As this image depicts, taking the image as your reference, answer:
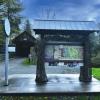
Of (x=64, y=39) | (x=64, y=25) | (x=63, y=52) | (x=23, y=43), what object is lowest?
(x=63, y=52)

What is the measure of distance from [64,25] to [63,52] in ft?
3.55

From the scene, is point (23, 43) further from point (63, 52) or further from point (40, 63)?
point (40, 63)

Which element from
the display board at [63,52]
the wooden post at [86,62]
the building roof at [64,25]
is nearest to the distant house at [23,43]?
the building roof at [64,25]

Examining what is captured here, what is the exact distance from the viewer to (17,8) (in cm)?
4238

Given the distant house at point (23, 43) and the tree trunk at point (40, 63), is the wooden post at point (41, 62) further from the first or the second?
the distant house at point (23, 43)

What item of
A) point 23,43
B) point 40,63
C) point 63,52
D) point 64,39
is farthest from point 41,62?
point 23,43

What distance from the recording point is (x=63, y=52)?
13273 mm

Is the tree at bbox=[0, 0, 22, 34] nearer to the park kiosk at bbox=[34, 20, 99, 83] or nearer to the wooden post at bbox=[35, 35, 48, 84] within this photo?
the park kiosk at bbox=[34, 20, 99, 83]

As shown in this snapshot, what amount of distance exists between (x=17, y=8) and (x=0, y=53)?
10.3 m

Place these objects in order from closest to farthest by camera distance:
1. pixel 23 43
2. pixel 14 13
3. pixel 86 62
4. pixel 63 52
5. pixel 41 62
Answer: pixel 41 62, pixel 86 62, pixel 63 52, pixel 14 13, pixel 23 43

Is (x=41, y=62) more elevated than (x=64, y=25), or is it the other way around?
(x=64, y=25)

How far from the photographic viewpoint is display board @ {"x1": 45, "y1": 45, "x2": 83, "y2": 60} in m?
13.1

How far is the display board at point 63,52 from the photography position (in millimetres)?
13125

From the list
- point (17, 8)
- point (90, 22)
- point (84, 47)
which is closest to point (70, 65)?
point (84, 47)
